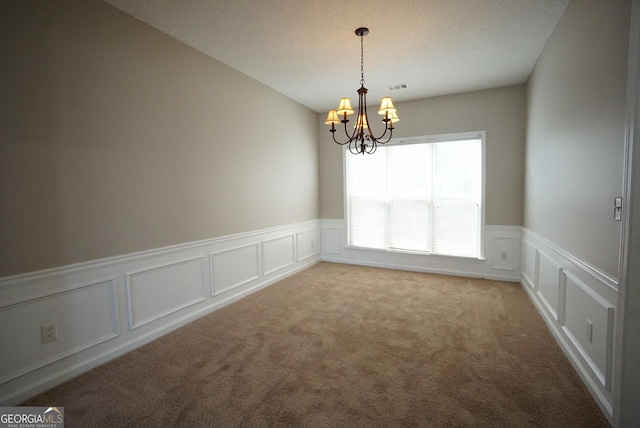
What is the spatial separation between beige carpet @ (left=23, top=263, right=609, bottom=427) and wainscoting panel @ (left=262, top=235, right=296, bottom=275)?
894 millimetres

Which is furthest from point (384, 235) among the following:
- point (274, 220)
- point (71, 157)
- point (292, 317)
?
point (71, 157)

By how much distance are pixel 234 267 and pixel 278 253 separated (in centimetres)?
95

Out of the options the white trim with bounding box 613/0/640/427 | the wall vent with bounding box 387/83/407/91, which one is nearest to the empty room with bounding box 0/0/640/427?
the white trim with bounding box 613/0/640/427

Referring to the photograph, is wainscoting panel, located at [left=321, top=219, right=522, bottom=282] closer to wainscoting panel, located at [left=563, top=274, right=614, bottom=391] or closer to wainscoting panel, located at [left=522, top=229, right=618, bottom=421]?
wainscoting panel, located at [left=522, top=229, right=618, bottom=421]

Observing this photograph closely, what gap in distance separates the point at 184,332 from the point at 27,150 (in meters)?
1.95

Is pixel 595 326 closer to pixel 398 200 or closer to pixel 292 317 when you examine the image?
pixel 292 317

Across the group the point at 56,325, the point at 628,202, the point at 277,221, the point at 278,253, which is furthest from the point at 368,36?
the point at 56,325

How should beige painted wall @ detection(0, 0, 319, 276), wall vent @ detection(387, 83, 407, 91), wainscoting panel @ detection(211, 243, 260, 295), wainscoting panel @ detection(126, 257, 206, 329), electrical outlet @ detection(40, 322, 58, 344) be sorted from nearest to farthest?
1. beige painted wall @ detection(0, 0, 319, 276)
2. electrical outlet @ detection(40, 322, 58, 344)
3. wainscoting panel @ detection(126, 257, 206, 329)
4. wainscoting panel @ detection(211, 243, 260, 295)
5. wall vent @ detection(387, 83, 407, 91)

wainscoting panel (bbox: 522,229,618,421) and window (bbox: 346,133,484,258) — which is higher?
window (bbox: 346,133,484,258)

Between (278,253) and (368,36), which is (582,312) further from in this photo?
(278,253)

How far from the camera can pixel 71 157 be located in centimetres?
222

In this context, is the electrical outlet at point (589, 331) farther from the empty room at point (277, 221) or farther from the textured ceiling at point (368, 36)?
the textured ceiling at point (368, 36)

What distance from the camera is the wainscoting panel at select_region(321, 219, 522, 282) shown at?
4395mm

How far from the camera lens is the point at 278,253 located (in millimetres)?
4605
